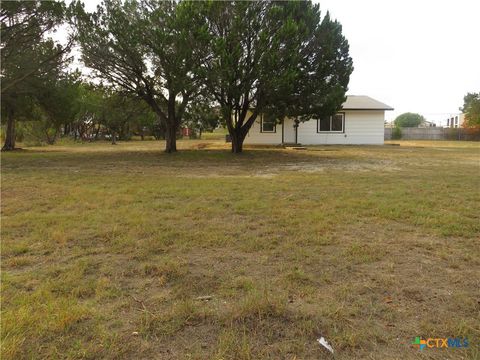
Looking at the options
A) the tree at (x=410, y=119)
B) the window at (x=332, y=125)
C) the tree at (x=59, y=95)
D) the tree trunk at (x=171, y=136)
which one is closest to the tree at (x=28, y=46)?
the tree at (x=59, y=95)

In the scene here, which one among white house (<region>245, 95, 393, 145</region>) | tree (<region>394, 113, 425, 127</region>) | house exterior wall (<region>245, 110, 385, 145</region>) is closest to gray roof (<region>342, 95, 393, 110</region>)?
white house (<region>245, 95, 393, 145</region>)

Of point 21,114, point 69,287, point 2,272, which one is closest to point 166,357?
point 69,287

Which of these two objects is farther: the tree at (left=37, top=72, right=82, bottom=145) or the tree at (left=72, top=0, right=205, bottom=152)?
the tree at (left=37, top=72, right=82, bottom=145)

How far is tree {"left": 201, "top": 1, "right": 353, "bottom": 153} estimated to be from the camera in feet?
42.0

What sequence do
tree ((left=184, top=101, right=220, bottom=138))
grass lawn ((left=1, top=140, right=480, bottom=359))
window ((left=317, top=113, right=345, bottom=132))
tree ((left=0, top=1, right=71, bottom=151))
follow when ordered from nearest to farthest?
1. grass lawn ((left=1, top=140, right=480, bottom=359))
2. tree ((left=0, top=1, right=71, bottom=151))
3. tree ((left=184, top=101, right=220, bottom=138))
4. window ((left=317, top=113, right=345, bottom=132))

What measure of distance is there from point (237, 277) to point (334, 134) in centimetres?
2349

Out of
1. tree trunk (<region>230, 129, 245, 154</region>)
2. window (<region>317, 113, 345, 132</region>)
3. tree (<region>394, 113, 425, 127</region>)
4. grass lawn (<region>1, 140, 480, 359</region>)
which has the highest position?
A: tree (<region>394, 113, 425, 127</region>)

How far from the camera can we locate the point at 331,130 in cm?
2530

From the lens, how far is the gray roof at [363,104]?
24.9 meters

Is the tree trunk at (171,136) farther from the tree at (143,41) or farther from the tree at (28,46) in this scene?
the tree at (28,46)

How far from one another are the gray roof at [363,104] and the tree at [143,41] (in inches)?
520

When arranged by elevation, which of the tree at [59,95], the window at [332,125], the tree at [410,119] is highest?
the tree at [410,119]

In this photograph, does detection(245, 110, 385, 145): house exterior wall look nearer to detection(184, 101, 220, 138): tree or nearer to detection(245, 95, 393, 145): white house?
detection(245, 95, 393, 145): white house

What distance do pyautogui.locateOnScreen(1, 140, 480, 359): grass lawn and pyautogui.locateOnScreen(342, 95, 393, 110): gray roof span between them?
65.7 feet
